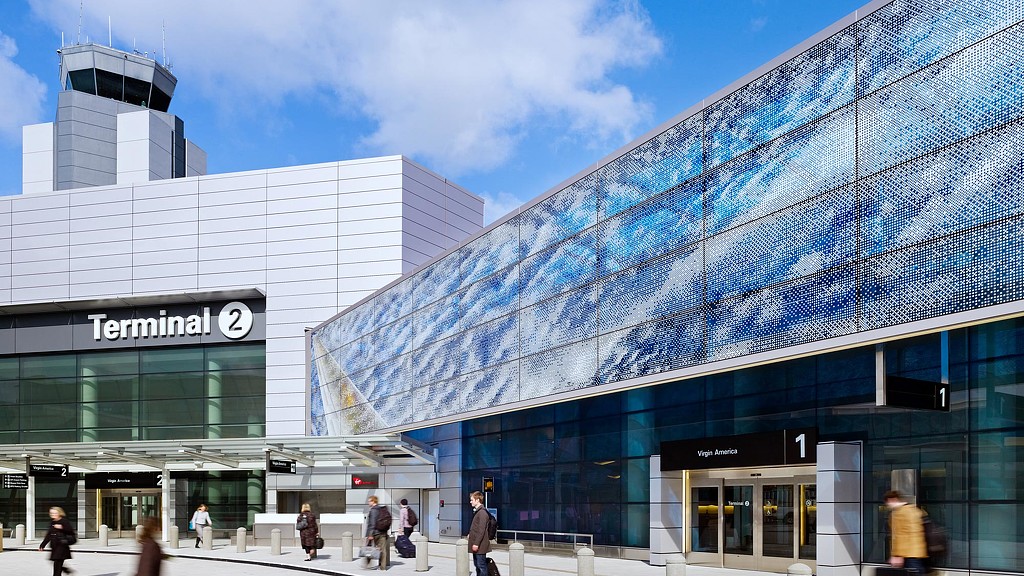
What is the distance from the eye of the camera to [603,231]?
21.4 m

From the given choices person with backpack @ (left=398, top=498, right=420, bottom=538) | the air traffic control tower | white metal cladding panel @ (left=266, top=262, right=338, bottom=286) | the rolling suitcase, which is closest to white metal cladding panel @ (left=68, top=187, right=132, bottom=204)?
white metal cladding panel @ (left=266, top=262, right=338, bottom=286)

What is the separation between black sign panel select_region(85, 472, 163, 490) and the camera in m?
42.2

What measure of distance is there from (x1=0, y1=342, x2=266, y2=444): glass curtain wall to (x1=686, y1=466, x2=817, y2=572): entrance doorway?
2590 cm

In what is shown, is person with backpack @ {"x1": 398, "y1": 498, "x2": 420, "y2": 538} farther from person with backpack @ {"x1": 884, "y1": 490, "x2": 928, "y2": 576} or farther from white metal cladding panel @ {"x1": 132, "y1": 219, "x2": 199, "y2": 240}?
white metal cladding panel @ {"x1": 132, "y1": 219, "x2": 199, "y2": 240}

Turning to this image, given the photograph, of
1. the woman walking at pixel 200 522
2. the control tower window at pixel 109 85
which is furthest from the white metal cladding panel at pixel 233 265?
the control tower window at pixel 109 85

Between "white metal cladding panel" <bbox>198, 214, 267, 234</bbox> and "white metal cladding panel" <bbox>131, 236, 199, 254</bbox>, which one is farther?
"white metal cladding panel" <bbox>131, 236, 199, 254</bbox>

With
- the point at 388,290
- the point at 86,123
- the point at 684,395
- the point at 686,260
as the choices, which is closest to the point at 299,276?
the point at 388,290

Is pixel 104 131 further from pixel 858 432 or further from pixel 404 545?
pixel 858 432

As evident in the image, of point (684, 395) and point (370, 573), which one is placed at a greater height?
point (684, 395)

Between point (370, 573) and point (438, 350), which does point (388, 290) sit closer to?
point (438, 350)

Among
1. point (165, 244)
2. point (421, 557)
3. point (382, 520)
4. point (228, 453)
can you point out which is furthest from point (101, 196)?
point (421, 557)

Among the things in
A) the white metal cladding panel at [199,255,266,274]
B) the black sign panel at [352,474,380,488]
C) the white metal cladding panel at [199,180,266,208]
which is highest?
the white metal cladding panel at [199,180,266,208]

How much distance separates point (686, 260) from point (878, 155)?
4.71 m

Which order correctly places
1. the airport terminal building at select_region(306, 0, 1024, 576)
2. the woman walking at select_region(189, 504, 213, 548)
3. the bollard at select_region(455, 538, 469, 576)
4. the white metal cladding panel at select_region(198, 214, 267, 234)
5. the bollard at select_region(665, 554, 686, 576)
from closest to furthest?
1. the airport terminal building at select_region(306, 0, 1024, 576)
2. the bollard at select_region(665, 554, 686, 576)
3. the bollard at select_region(455, 538, 469, 576)
4. the woman walking at select_region(189, 504, 213, 548)
5. the white metal cladding panel at select_region(198, 214, 267, 234)
